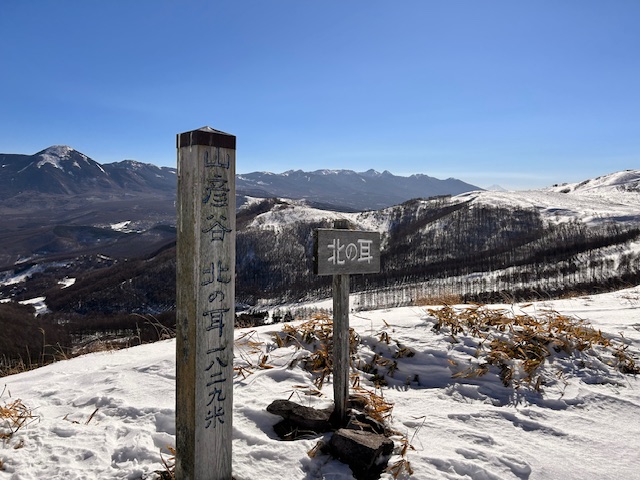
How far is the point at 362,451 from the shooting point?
3.21m

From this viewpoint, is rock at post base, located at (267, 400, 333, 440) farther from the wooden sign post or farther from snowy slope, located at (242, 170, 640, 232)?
snowy slope, located at (242, 170, 640, 232)

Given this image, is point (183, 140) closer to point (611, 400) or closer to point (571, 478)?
point (571, 478)

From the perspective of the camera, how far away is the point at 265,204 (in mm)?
167500

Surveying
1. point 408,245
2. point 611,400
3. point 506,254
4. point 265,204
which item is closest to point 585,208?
point 506,254

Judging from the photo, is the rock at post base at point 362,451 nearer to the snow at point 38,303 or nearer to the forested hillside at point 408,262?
the forested hillside at point 408,262

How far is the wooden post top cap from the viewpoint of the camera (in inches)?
106

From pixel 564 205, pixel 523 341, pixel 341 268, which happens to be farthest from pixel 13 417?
pixel 564 205

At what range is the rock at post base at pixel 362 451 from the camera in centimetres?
319

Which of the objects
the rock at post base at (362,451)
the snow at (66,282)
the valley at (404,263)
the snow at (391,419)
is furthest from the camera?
the snow at (66,282)

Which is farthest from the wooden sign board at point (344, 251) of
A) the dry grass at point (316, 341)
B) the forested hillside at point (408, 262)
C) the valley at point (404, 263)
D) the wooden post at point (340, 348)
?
the forested hillside at point (408, 262)

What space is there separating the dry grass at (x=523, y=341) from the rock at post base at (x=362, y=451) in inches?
80.4

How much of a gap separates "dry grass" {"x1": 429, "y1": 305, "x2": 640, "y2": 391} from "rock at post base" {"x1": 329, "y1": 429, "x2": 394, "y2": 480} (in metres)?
2.04

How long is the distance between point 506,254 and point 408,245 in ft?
86.4

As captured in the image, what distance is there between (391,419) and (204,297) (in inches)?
96.1
